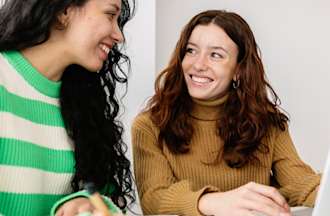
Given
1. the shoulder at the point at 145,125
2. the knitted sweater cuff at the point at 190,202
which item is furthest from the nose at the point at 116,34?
the knitted sweater cuff at the point at 190,202

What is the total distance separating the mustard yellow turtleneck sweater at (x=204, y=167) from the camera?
131cm

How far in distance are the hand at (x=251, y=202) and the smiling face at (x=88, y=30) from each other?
1.36 ft

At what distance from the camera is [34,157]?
105 cm

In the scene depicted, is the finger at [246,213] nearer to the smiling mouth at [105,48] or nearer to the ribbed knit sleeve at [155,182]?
the ribbed knit sleeve at [155,182]

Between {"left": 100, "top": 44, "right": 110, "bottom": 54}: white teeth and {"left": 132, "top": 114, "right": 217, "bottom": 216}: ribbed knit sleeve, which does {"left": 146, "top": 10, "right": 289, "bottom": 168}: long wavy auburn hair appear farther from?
{"left": 100, "top": 44, "right": 110, "bottom": 54}: white teeth

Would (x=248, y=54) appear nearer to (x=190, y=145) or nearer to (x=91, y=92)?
(x=190, y=145)

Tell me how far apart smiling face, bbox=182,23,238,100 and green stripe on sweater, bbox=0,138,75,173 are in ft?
1.55

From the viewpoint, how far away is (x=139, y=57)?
1991 millimetres

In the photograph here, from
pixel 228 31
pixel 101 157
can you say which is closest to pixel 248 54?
pixel 228 31

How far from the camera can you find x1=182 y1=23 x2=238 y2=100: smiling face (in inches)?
58.6

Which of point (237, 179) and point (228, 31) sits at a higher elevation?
point (228, 31)

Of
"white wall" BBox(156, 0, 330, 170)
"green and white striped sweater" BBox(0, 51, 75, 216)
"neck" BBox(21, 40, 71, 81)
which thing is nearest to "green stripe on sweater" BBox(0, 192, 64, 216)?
"green and white striped sweater" BBox(0, 51, 75, 216)

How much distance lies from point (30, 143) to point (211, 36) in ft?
2.15

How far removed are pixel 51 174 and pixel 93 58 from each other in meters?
0.27
